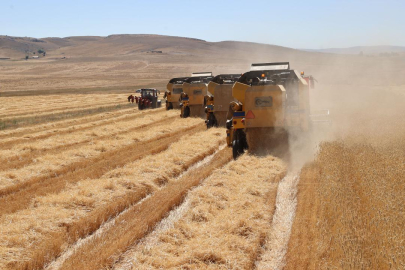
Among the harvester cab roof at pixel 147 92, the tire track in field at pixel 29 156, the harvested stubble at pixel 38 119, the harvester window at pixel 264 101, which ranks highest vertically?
the harvester window at pixel 264 101

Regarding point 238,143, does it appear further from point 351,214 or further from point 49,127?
point 49,127

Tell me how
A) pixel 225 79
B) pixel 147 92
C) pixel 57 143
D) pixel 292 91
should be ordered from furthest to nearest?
pixel 147 92
pixel 225 79
pixel 57 143
pixel 292 91

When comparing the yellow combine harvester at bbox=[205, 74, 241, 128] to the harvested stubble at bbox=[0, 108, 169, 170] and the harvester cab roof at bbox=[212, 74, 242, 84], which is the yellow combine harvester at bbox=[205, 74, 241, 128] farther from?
the harvested stubble at bbox=[0, 108, 169, 170]

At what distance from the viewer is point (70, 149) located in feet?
46.4

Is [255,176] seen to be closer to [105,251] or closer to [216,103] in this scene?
[105,251]

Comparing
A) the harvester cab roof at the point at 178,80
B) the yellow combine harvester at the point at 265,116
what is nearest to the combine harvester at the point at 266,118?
the yellow combine harvester at the point at 265,116

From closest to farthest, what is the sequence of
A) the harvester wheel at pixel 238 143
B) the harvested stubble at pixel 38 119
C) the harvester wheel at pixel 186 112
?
the harvester wheel at pixel 238 143, the harvester wheel at pixel 186 112, the harvested stubble at pixel 38 119

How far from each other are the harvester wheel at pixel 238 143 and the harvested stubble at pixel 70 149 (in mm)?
4173

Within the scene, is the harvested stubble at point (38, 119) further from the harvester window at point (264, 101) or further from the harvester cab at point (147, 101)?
the harvester window at point (264, 101)

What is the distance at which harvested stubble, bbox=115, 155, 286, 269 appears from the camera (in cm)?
548

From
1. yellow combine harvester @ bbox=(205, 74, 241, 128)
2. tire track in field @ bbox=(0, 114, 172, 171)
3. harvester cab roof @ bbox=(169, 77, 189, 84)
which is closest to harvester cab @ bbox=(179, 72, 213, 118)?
yellow combine harvester @ bbox=(205, 74, 241, 128)

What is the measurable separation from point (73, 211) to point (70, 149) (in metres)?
6.85

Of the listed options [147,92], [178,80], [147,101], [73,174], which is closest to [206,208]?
[73,174]

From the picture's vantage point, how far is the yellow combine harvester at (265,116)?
469 inches
